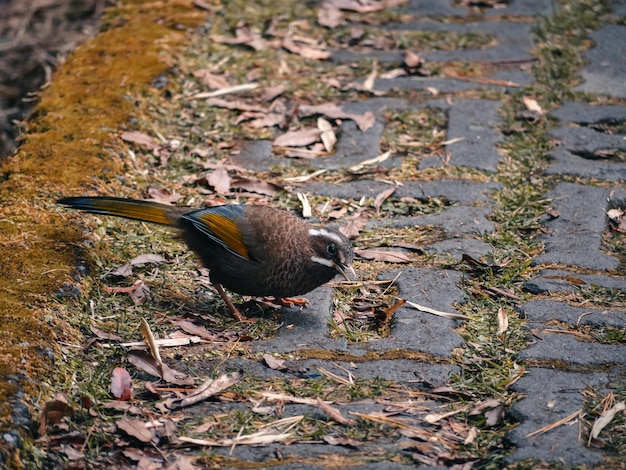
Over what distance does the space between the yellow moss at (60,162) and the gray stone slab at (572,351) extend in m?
1.94

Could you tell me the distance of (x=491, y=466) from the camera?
9.37 feet

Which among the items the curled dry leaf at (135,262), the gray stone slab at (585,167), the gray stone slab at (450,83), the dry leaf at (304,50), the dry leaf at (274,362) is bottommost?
the dry leaf at (274,362)

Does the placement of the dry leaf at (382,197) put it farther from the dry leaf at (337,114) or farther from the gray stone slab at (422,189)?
the dry leaf at (337,114)

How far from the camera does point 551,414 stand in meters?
3.12

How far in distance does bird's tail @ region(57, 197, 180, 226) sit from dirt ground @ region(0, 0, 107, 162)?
4.07 meters

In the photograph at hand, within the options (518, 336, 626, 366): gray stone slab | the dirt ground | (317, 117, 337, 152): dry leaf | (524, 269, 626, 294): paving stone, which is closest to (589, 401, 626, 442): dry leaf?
(518, 336, 626, 366): gray stone slab

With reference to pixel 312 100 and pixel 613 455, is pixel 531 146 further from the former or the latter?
pixel 613 455

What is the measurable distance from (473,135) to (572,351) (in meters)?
2.11

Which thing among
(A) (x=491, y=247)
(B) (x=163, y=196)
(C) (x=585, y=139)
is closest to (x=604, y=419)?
(A) (x=491, y=247)

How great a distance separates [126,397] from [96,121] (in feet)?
8.09

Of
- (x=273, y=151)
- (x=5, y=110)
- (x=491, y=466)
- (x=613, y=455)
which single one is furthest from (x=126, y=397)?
(x=5, y=110)

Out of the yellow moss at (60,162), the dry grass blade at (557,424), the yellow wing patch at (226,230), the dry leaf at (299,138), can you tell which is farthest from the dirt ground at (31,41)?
the dry grass blade at (557,424)

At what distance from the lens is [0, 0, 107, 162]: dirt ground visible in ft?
27.0

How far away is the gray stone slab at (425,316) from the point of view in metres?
3.65
